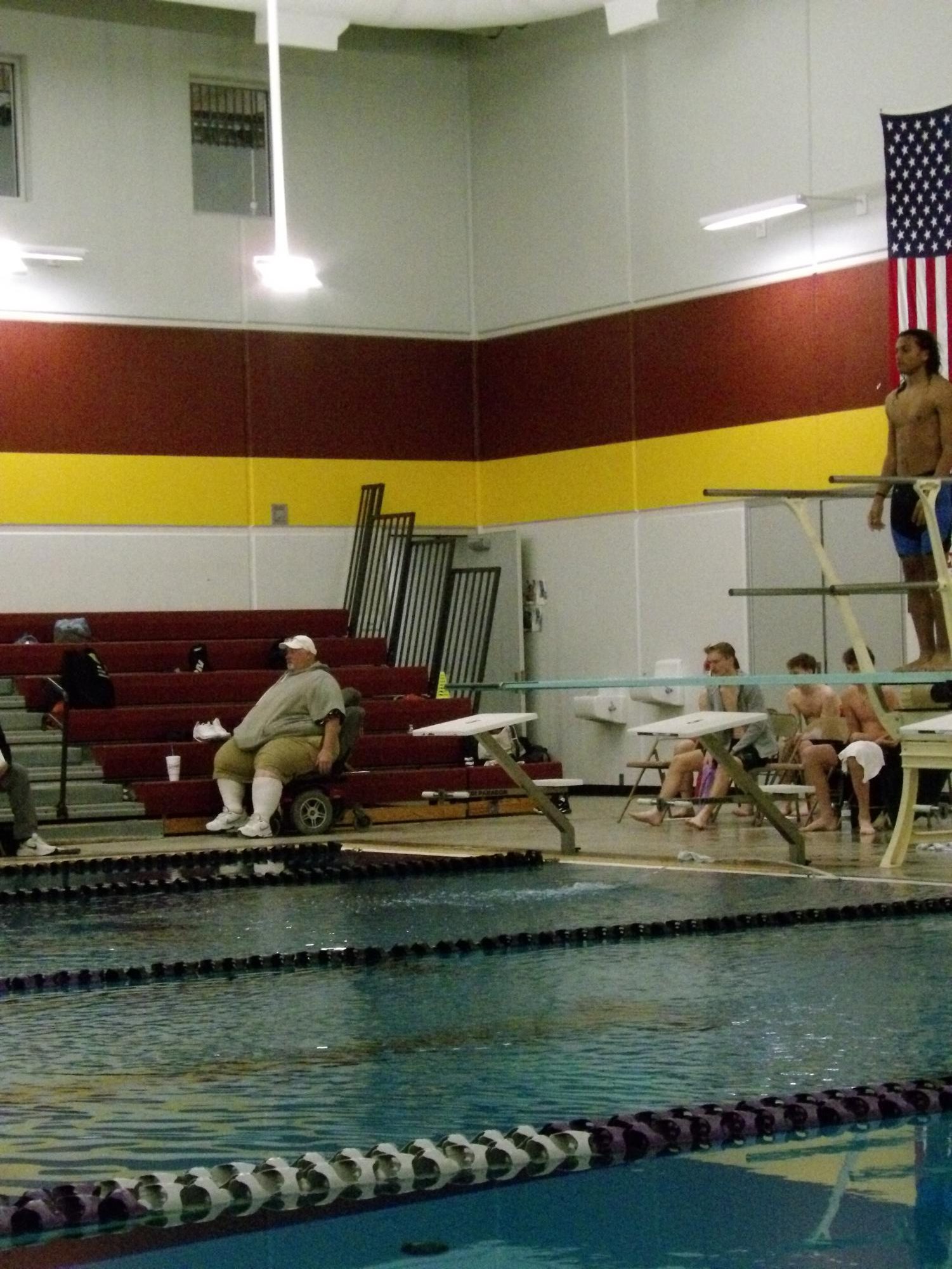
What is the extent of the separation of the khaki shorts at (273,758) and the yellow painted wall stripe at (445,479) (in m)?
4.61

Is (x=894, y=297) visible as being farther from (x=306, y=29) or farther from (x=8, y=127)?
(x=8, y=127)

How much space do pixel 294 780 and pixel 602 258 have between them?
666cm

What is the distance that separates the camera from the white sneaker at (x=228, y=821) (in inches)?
591

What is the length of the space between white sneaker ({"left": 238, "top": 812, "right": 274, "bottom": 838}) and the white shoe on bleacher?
158 cm

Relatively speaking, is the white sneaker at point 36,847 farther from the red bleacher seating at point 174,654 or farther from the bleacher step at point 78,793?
the red bleacher seating at point 174,654

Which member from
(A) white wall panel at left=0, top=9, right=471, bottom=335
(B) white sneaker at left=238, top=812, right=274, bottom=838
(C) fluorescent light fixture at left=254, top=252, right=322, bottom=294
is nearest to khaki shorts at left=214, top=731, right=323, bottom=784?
(B) white sneaker at left=238, top=812, right=274, bottom=838

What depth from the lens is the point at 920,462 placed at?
11.1 meters

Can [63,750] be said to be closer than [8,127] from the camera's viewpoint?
Yes

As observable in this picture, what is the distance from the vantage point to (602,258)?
19.2 meters

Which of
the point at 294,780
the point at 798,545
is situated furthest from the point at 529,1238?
the point at 798,545

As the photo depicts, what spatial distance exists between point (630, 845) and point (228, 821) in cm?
341

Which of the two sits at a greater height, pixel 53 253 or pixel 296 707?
pixel 53 253

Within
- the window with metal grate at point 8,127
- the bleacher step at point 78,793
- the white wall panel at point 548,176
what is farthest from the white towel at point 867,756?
the window with metal grate at point 8,127

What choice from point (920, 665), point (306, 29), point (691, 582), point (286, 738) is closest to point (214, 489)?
point (306, 29)
